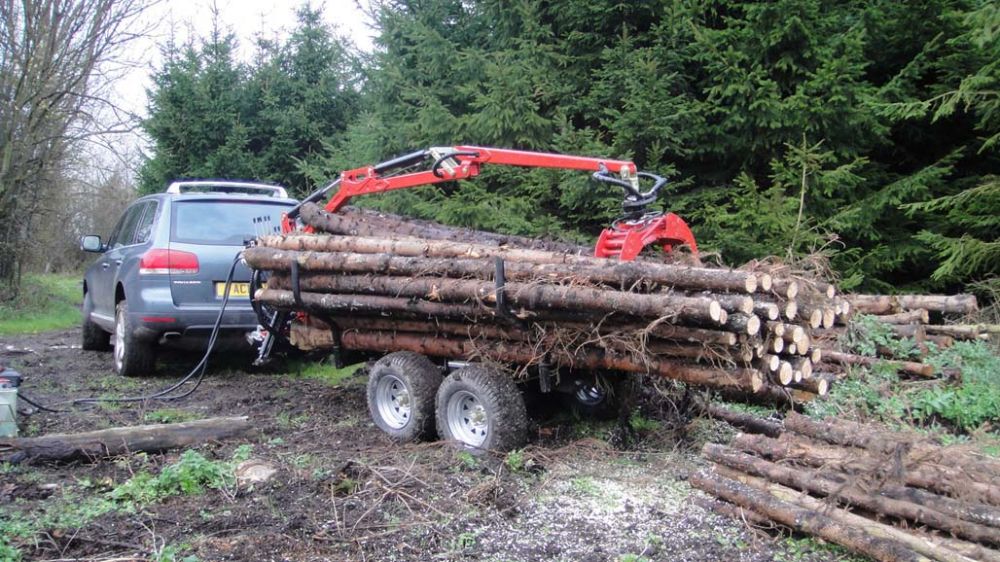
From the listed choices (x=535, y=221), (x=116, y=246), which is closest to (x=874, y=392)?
(x=535, y=221)

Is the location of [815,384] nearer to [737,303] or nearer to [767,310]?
[767,310]

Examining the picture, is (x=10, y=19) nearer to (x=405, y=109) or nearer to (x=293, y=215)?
(x=405, y=109)

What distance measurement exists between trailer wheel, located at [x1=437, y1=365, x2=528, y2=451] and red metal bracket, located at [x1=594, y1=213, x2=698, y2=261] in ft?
4.35

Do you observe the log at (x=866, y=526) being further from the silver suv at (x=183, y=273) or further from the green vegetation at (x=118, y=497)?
the silver suv at (x=183, y=273)

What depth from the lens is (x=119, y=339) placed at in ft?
29.2

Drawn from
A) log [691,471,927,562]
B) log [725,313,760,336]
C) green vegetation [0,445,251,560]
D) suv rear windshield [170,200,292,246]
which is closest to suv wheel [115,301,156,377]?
suv rear windshield [170,200,292,246]

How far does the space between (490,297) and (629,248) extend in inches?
48.3

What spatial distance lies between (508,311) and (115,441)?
2.83 metres

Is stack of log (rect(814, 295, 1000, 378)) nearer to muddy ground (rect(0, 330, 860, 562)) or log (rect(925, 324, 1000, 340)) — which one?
log (rect(925, 324, 1000, 340))

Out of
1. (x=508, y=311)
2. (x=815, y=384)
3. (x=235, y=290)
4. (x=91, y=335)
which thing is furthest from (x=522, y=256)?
(x=91, y=335)

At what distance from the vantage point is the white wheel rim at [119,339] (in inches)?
344

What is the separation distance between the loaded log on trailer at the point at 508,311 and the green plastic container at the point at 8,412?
222 cm

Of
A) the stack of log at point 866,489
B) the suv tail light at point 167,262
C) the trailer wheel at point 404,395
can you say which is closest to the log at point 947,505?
the stack of log at point 866,489

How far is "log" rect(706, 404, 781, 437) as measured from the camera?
631 centimetres
